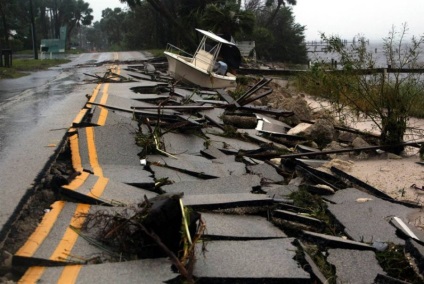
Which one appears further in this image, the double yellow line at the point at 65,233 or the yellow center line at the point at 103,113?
the yellow center line at the point at 103,113

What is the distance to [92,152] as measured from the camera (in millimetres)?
6570

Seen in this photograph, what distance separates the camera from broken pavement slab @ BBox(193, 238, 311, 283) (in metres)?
3.40

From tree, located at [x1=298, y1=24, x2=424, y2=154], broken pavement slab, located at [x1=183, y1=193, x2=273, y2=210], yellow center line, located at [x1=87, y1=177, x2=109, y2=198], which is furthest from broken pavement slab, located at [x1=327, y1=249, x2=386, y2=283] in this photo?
tree, located at [x1=298, y1=24, x2=424, y2=154]

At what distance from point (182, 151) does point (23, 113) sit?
14.4 ft

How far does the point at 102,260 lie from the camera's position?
3582 millimetres

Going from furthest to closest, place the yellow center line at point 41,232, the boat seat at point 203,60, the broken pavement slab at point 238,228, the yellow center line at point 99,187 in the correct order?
the boat seat at point 203,60 → the yellow center line at point 99,187 → the broken pavement slab at point 238,228 → the yellow center line at point 41,232

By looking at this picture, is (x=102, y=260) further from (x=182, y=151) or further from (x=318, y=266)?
(x=182, y=151)

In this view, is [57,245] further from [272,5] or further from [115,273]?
[272,5]

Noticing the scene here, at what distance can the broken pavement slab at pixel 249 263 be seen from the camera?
3.40 meters

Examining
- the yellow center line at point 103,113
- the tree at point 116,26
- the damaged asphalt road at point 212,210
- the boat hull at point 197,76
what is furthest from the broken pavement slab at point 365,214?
the tree at point 116,26

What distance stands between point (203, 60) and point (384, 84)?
32.3ft

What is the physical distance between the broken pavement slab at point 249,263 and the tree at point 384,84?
511 cm

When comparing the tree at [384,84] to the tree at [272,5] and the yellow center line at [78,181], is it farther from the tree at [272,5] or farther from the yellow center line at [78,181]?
the tree at [272,5]

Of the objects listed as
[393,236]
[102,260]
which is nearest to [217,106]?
[393,236]
